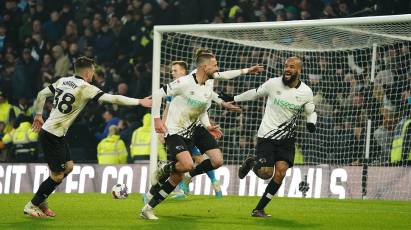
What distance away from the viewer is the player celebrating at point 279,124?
40.9ft

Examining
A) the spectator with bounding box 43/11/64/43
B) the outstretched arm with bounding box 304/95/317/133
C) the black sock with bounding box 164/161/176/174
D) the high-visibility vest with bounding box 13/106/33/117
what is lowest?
the black sock with bounding box 164/161/176/174

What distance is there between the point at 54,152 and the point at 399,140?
757 centimetres

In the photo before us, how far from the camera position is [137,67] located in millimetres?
22188

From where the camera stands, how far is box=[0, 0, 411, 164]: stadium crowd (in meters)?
17.8

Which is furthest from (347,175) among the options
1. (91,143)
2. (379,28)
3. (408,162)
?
(91,143)

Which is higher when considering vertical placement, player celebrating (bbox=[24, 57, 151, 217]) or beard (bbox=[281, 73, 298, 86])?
beard (bbox=[281, 73, 298, 86])

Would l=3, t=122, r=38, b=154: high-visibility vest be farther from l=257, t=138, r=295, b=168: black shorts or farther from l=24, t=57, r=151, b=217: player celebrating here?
l=257, t=138, r=295, b=168: black shorts

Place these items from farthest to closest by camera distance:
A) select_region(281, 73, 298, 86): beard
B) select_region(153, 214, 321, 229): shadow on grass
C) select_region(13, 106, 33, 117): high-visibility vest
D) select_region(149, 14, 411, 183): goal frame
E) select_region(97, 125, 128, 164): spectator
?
select_region(13, 106, 33, 117): high-visibility vest < select_region(97, 125, 128, 164): spectator < select_region(149, 14, 411, 183): goal frame < select_region(281, 73, 298, 86): beard < select_region(153, 214, 321, 229): shadow on grass

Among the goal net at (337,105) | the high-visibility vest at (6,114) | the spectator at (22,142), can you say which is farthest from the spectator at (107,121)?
the goal net at (337,105)

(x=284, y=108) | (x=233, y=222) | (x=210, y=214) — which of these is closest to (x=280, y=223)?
(x=233, y=222)

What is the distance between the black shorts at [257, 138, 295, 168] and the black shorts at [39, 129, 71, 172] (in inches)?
100

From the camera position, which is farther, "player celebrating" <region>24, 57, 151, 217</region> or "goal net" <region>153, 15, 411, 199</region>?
"goal net" <region>153, 15, 411, 199</region>

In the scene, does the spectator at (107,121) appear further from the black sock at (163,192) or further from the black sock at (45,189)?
the black sock at (163,192)

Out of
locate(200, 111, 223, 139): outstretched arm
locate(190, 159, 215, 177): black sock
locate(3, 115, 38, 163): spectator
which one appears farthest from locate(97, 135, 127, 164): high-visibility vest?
locate(200, 111, 223, 139): outstretched arm
